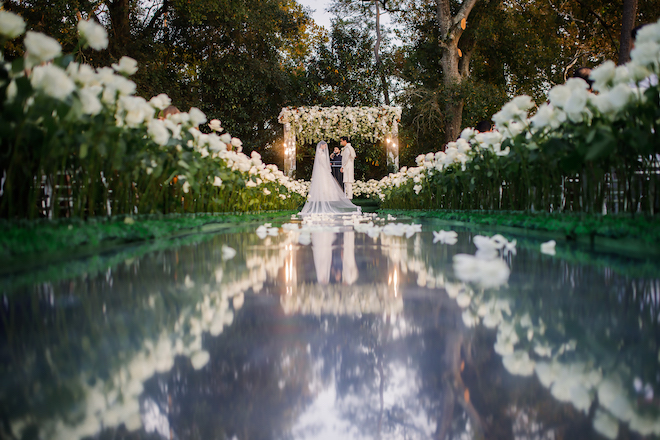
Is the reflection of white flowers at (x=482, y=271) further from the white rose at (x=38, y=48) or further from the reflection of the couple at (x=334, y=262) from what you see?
the white rose at (x=38, y=48)

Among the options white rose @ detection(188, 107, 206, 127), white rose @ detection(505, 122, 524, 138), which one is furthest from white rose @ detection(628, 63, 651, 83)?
white rose @ detection(188, 107, 206, 127)

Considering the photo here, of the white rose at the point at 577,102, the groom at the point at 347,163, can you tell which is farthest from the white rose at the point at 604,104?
the groom at the point at 347,163

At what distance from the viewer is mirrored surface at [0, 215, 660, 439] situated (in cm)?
81

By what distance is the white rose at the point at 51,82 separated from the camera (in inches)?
96.3

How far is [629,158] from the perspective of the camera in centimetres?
335

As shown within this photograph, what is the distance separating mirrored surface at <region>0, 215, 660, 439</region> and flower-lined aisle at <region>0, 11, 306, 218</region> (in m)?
0.86

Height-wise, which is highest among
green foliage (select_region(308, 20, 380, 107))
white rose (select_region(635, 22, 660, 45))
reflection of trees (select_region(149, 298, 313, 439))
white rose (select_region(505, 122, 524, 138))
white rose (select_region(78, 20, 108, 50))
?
green foliage (select_region(308, 20, 380, 107))

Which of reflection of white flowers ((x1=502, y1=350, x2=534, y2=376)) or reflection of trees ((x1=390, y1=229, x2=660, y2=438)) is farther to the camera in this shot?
reflection of white flowers ((x1=502, y1=350, x2=534, y2=376))

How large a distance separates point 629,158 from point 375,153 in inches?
664

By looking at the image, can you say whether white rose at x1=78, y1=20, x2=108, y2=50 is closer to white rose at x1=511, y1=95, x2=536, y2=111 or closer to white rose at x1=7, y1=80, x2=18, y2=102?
white rose at x1=7, y1=80, x2=18, y2=102

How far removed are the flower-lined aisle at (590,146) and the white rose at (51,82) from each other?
9.34ft

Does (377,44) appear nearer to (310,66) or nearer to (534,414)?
(310,66)

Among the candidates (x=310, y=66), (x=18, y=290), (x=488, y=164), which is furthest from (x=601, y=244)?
(x=310, y=66)

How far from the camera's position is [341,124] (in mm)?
18375
